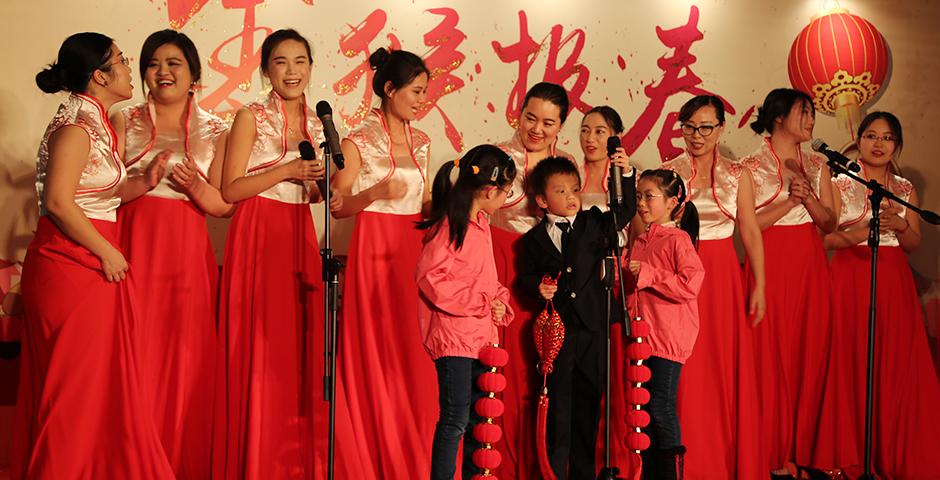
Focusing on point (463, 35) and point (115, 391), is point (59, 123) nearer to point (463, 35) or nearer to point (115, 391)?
point (115, 391)

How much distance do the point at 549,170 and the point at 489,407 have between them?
3.38ft

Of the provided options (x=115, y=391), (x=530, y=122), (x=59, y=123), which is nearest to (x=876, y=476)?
(x=530, y=122)

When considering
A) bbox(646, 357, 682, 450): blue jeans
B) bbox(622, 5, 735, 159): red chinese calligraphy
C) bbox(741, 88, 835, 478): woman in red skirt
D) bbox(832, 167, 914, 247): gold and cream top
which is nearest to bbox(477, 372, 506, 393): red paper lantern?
bbox(646, 357, 682, 450): blue jeans

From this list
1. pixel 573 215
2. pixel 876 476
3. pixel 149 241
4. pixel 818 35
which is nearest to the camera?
pixel 149 241

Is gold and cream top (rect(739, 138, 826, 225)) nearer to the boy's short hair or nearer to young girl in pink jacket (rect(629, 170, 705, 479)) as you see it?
young girl in pink jacket (rect(629, 170, 705, 479))

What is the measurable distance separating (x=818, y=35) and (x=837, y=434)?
1.99m

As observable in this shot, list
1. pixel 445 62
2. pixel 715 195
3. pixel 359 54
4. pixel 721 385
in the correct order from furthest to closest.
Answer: pixel 445 62 → pixel 359 54 → pixel 715 195 → pixel 721 385

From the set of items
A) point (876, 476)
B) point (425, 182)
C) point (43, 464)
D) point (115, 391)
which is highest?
point (425, 182)

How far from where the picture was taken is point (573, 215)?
12.5 feet

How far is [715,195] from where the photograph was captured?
4281 mm

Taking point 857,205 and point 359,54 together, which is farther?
point 857,205

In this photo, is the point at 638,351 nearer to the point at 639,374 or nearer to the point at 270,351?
the point at 639,374

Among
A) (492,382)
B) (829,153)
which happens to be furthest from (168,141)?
(829,153)

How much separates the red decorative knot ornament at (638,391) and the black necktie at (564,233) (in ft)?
1.24
